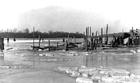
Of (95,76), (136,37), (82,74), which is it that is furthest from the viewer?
(136,37)

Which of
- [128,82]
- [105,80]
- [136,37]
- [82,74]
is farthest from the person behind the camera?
[136,37]

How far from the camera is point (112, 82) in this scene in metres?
12.1

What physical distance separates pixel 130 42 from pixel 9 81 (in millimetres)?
43864

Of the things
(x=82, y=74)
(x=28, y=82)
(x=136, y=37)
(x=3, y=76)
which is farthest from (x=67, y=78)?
(x=136, y=37)

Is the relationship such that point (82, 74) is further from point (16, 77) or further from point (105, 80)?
point (16, 77)

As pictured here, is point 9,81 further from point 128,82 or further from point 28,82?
point 128,82

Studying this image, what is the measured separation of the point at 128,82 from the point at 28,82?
18.8ft

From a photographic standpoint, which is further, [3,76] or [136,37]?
[136,37]

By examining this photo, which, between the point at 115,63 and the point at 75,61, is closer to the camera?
the point at 115,63

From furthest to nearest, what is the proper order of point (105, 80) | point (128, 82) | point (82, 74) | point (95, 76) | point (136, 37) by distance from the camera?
point (136, 37) < point (82, 74) < point (95, 76) < point (105, 80) < point (128, 82)

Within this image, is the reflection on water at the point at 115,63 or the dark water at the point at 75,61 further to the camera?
the dark water at the point at 75,61

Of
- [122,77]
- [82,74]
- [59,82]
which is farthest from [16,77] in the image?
[122,77]

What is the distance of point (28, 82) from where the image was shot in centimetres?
1270

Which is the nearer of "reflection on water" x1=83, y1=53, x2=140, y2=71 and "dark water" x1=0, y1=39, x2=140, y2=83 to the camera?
"reflection on water" x1=83, y1=53, x2=140, y2=71
